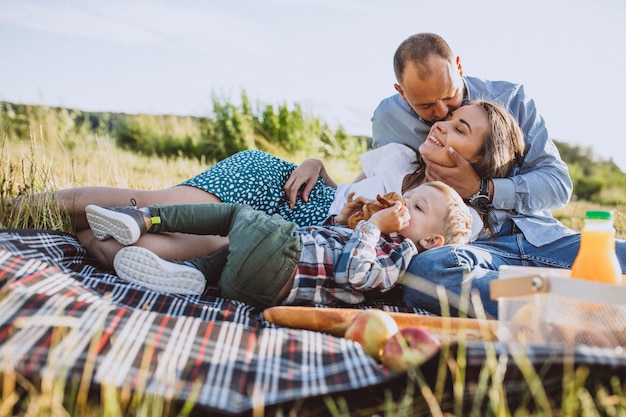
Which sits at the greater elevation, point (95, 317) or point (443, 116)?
point (443, 116)

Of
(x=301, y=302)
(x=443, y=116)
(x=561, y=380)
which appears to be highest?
(x=443, y=116)

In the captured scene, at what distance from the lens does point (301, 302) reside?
277 centimetres

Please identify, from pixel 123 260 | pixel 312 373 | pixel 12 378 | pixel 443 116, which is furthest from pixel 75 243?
pixel 443 116

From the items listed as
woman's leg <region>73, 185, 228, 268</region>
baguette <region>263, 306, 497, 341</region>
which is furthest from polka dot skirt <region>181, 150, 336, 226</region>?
baguette <region>263, 306, 497, 341</region>

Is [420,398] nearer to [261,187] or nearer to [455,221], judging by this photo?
[455,221]

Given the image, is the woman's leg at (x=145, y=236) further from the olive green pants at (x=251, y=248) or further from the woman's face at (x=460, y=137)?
the woman's face at (x=460, y=137)

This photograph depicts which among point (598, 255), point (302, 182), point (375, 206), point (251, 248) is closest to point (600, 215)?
point (598, 255)

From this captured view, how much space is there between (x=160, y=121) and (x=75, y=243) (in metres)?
12.5

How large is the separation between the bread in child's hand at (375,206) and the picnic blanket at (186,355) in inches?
46.0

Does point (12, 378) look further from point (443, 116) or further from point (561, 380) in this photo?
point (443, 116)

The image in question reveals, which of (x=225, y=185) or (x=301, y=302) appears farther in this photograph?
(x=225, y=185)

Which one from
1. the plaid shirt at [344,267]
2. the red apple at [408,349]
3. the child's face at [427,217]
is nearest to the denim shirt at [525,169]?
the child's face at [427,217]

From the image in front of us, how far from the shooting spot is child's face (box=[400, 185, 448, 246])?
316 centimetres

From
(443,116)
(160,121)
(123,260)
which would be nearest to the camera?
(123,260)
